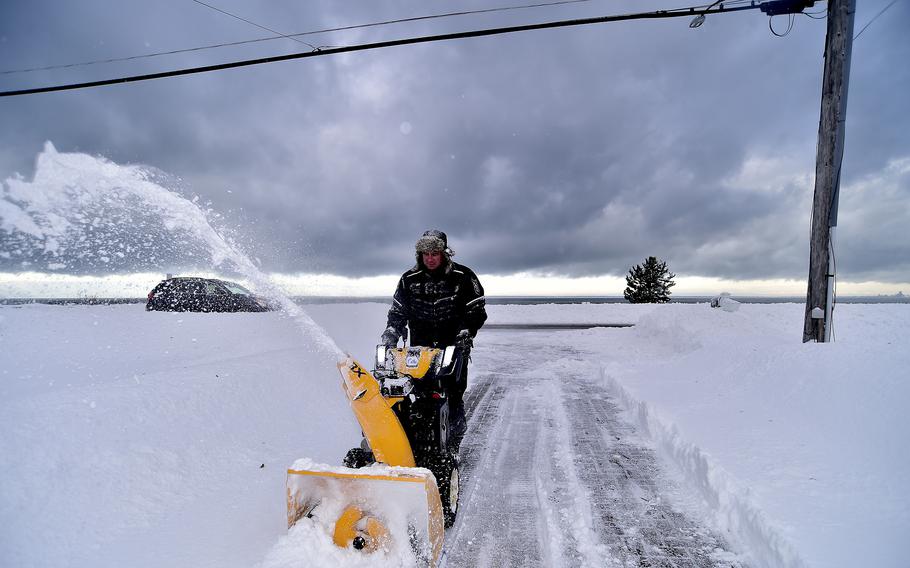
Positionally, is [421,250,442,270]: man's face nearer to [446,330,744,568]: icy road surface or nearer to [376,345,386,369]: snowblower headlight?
[376,345,386,369]: snowblower headlight

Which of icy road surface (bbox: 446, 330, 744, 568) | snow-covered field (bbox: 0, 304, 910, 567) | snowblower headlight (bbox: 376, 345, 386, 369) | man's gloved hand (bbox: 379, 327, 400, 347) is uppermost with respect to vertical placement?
man's gloved hand (bbox: 379, 327, 400, 347)

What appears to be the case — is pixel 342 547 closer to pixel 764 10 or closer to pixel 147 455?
pixel 147 455

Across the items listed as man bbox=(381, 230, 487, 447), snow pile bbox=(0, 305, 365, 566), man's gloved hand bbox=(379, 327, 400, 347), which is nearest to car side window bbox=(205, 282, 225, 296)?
snow pile bbox=(0, 305, 365, 566)

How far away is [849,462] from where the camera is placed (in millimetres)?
3248

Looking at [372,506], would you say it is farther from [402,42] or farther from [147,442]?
[402,42]

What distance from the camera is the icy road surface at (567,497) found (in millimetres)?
2723

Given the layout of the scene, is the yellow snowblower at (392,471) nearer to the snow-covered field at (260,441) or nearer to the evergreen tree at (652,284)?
the snow-covered field at (260,441)

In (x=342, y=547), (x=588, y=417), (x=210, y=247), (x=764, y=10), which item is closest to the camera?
(x=342, y=547)

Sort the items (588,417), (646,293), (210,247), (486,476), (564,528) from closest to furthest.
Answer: (564,528) → (486,476) → (210,247) → (588,417) → (646,293)

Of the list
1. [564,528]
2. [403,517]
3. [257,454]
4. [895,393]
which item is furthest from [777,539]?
[257,454]

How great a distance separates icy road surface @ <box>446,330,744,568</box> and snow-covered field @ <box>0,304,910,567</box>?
0.30 m

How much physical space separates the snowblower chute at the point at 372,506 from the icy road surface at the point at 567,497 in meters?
0.51

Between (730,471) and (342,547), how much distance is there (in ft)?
9.66

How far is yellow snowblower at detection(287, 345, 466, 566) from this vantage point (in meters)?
2.28
